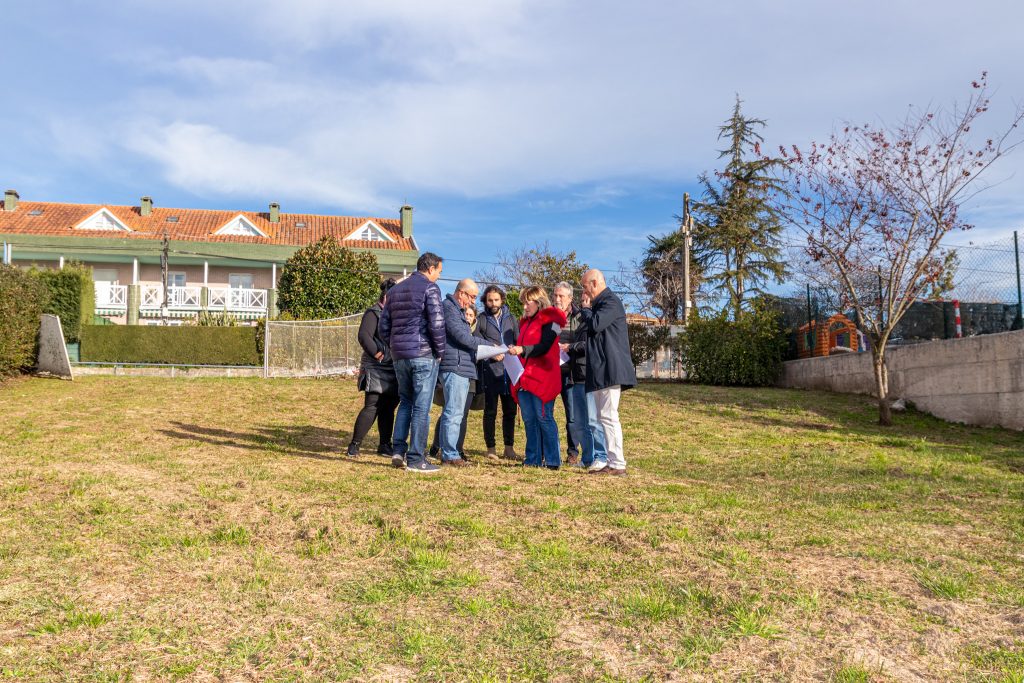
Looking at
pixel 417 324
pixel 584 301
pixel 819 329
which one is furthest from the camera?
pixel 819 329

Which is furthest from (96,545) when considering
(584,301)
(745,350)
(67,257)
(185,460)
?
(67,257)

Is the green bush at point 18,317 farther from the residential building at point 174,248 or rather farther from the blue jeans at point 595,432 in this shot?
the residential building at point 174,248

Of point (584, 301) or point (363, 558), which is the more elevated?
point (584, 301)

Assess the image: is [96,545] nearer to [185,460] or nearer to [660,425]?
[185,460]

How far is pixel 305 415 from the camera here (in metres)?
11.8

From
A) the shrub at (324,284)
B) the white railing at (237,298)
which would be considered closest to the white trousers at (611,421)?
the shrub at (324,284)

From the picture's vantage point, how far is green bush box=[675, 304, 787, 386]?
18.8 metres

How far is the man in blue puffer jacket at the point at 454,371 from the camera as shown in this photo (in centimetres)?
694

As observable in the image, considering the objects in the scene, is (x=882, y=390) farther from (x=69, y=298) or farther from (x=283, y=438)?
(x=69, y=298)

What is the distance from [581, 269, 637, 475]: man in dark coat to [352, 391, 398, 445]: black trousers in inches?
78.6

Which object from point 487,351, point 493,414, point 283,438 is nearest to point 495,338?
point 487,351

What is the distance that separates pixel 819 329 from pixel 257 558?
16488mm

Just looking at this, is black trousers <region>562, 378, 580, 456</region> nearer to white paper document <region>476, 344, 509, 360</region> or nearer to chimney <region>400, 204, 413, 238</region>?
white paper document <region>476, 344, 509, 360</region>

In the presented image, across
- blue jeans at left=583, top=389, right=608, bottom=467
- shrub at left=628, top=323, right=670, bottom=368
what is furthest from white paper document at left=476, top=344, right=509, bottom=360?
shrub at left=628, top=323, right=670, bottom=368
